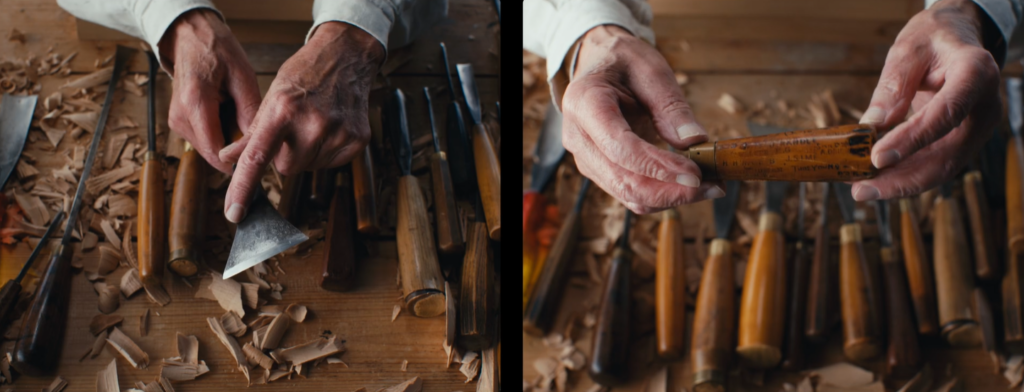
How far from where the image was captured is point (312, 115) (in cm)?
64

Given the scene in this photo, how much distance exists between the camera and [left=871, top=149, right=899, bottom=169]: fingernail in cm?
56

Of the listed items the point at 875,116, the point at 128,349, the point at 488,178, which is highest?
the point at 875,116

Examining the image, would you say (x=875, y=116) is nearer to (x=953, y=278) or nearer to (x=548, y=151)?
(x=953, y=278)

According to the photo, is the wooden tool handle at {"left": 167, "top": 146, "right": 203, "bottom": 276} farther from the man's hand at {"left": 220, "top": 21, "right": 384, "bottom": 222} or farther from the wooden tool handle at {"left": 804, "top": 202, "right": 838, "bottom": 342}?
the wooden tool handle at {"left": 804, "top": 202, "right": 838, "bottom": 342}

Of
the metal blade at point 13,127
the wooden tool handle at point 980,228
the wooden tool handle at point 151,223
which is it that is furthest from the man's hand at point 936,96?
the metal blade at point 13,127

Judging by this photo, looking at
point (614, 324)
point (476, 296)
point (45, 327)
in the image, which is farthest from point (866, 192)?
point (45, 327)

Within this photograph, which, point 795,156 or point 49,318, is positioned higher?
point 795,156

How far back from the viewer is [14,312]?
60cm

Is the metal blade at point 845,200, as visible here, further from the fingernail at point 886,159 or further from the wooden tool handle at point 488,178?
the wooden tool handle at point 488,178

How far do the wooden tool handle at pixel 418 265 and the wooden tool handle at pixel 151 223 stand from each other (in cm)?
25

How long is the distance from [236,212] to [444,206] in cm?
22

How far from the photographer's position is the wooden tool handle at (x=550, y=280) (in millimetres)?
827

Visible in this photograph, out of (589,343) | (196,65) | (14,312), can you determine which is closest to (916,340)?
(589,343)

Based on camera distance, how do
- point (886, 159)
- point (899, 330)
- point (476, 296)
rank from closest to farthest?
point (886, 159)
point (476, 296)
point (899, 330)
